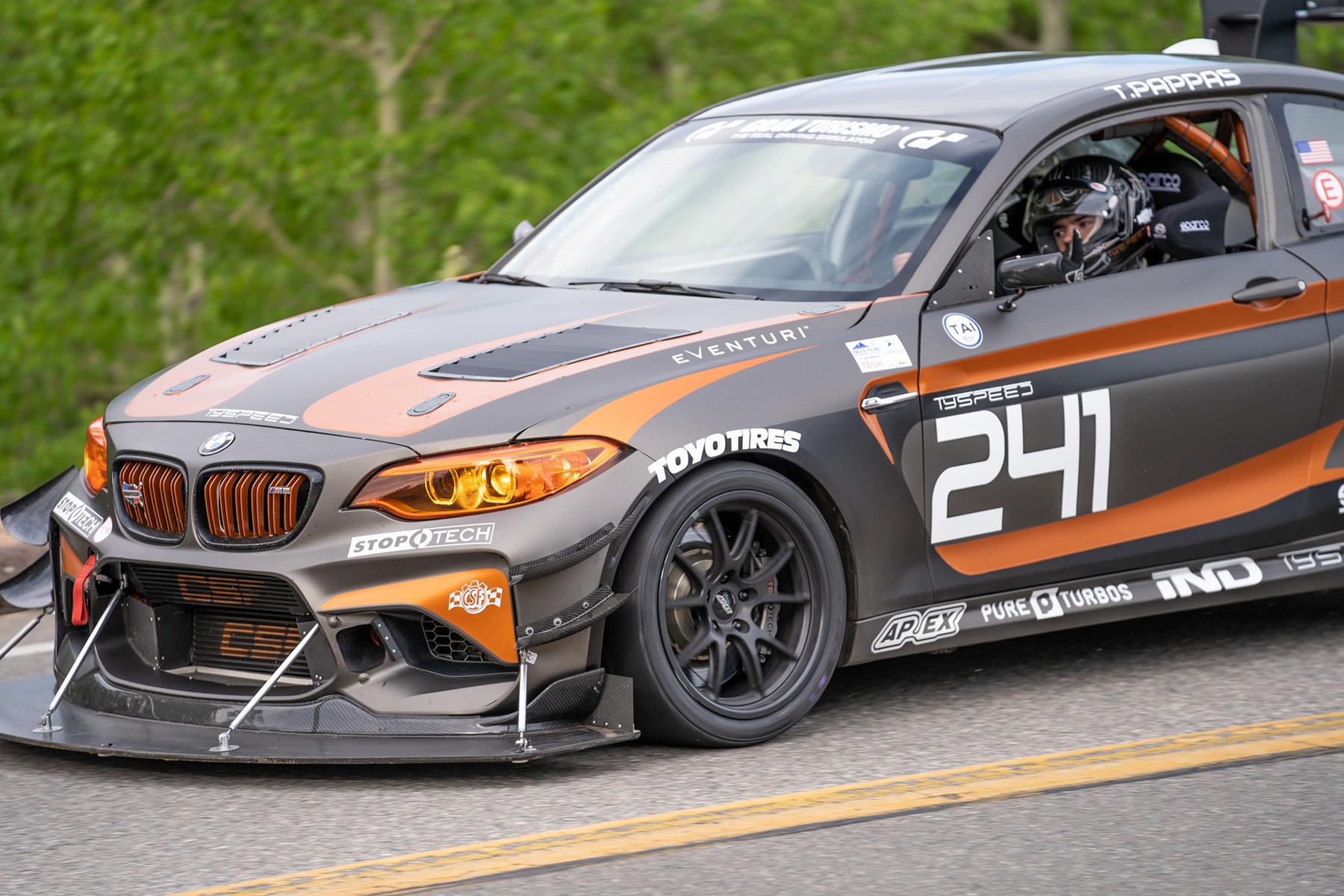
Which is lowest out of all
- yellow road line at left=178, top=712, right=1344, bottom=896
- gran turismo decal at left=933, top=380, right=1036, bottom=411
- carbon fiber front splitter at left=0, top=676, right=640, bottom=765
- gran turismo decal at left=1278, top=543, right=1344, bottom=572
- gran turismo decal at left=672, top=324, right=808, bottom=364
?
yellow road line at left=178, top=712, right=1344, bottom=896

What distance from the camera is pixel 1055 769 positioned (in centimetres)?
480

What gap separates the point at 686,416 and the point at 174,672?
1437mm

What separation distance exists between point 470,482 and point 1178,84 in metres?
2.78

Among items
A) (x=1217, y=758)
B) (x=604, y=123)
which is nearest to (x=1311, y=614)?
(x=1217, y=758)

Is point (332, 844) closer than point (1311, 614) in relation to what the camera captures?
Yes

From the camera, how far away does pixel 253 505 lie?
480 centimetres

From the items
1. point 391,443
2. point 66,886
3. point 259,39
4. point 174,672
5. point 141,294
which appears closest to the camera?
point 66,886

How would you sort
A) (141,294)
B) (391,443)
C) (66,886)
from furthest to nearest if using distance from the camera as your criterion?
(141,294)
(391,443)
(66,886)

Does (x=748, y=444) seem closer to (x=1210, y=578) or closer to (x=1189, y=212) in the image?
(x=1210, y=578)

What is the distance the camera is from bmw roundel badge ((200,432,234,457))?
4895mm

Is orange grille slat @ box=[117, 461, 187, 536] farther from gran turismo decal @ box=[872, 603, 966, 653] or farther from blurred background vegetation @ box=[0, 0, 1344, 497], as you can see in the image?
blurred background vegetation @ box=[0, 0, 1344, 497]

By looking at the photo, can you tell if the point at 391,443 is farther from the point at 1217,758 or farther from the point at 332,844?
the point at 1217,758

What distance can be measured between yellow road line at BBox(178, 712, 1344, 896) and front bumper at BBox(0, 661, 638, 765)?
1.26 feet

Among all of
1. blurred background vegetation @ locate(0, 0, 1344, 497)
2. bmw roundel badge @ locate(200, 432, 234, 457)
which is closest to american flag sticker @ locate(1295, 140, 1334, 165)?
bmw roundel badge @ locate(200, 432, 234, 457)
